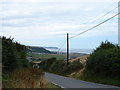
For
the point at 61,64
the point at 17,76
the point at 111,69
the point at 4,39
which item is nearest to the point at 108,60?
the point at 111,69

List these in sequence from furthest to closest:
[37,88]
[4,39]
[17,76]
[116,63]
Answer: [116,63]
[4,39]
[17,76]
[37,88]

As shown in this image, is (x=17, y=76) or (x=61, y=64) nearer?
(x=17, y=76)

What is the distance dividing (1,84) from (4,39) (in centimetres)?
1138

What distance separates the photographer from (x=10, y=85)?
39.2 ft

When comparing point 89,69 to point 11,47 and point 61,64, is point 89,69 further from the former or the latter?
point 61,64

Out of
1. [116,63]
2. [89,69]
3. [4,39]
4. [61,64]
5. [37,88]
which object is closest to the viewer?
[37,88]

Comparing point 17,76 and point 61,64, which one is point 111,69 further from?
point 61,64

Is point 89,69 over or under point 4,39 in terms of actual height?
under

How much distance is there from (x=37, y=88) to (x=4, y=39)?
39.1 feet

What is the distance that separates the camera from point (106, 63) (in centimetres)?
2969

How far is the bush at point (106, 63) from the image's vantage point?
92.3ft

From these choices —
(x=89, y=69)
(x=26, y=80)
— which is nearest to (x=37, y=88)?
(x=26, y=80)

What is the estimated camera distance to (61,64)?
60.4 metres

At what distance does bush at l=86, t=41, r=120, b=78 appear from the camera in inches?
1108
